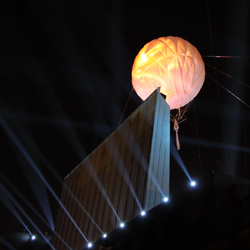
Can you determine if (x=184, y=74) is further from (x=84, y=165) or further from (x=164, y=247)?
(x=84, y=165)

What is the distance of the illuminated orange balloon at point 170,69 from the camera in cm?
902

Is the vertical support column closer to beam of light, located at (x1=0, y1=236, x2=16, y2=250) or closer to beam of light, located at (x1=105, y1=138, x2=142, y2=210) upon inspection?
beam of light, located at (x1=105, y1=138, x2=142, y2=210)

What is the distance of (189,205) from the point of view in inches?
300

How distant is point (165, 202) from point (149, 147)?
1.59 metres

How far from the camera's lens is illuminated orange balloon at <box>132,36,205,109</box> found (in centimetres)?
902

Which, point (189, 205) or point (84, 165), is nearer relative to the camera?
point (189, 205)

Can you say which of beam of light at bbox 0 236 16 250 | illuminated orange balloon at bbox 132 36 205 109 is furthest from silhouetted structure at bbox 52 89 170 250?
beam of light at bbox 0 236 16 250

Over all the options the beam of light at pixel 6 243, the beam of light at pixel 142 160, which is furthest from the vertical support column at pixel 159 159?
the beam of light at pixel 6 243

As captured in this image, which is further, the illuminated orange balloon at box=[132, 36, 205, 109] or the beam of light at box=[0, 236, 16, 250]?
the beam of light at box=[0, 236, 16, 250]

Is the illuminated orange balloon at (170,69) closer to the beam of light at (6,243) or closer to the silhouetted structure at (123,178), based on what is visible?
the silhouetted structure at (123,178)

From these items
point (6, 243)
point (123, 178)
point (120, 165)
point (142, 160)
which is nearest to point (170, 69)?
point (142, 160)

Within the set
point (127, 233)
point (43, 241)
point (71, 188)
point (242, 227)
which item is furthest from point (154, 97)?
point (43, 241)

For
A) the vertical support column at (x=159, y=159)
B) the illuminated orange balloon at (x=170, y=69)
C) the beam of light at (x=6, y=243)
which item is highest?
the beam of light at (x=6, y=243)

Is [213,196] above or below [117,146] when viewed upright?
below
